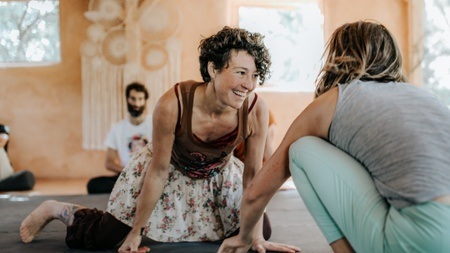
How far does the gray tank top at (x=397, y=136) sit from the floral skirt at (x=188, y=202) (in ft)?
3.32

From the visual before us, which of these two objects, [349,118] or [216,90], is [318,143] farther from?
[216,90]

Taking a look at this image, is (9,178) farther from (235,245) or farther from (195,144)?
(235,245)

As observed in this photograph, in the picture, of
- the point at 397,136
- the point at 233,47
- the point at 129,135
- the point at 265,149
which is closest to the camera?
the point at 397,136

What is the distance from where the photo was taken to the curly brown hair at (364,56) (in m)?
1.48

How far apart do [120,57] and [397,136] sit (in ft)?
16.8

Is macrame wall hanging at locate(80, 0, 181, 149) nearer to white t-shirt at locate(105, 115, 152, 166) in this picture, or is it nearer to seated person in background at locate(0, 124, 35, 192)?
seated person in background at locate(0, 124, 35, 192)

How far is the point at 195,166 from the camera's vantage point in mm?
2307

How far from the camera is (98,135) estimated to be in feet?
20.4

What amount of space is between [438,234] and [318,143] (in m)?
0.36

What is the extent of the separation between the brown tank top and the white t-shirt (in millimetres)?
1826

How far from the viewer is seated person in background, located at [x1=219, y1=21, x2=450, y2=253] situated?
1.28m

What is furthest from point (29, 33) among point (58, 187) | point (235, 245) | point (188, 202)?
point (235, 245)

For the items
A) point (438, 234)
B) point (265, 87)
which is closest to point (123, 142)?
point (265, 87)

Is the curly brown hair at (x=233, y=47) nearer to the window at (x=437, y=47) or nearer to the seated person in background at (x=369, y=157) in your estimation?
the seated person in background at (x=369, y=157)
